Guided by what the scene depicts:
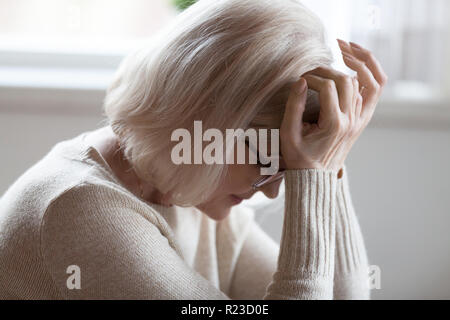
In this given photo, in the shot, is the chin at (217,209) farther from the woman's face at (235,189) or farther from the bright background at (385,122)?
the bright background at (385,122)

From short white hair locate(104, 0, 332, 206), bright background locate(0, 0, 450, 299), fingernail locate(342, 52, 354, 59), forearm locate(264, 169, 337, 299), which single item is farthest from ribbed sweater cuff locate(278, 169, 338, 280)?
bright background locate(0, 0, 450, 299)

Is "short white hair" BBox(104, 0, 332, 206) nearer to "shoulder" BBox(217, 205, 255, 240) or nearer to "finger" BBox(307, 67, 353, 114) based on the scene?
"finger" BBox(307, 67, 353, 114)

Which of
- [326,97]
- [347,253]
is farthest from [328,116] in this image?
[347,253]

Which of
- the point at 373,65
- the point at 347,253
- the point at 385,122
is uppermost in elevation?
the point at 373,65

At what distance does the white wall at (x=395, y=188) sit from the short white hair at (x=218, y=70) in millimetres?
748

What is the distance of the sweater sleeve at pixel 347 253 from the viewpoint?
1.18 meters

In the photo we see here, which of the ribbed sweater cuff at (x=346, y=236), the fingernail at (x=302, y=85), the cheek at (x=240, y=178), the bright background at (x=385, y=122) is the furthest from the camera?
the bright background at (x=385, y=122)

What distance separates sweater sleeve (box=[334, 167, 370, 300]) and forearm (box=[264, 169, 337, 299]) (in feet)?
0.60

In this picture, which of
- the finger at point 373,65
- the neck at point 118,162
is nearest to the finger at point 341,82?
the finger at point 373,65

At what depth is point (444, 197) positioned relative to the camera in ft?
5.59

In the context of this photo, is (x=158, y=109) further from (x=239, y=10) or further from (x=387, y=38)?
(x=387, y=38)

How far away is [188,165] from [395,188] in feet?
2.97

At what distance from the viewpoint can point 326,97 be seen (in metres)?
0.93

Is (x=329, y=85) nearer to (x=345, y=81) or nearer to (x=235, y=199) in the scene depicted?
(x=345, y=81)
